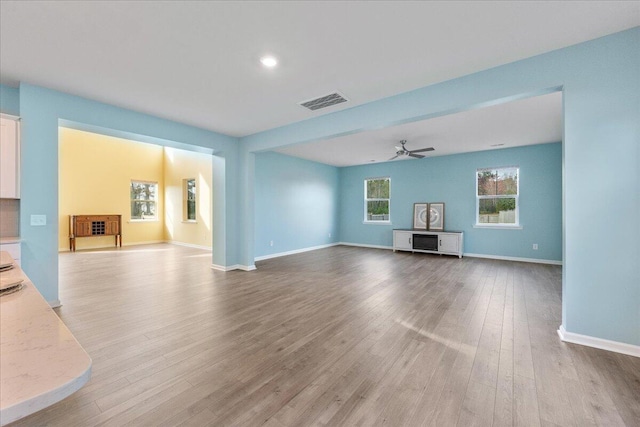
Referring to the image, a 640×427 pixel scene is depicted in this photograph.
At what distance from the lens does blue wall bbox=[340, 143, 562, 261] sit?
6.05 meters

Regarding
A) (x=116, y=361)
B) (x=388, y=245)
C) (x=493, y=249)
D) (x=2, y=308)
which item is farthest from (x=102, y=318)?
(x=493, y=249)

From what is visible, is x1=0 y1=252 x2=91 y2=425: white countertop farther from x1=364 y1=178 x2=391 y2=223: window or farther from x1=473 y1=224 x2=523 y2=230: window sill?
x1=364 y1=178 x2=391 y2=223: window

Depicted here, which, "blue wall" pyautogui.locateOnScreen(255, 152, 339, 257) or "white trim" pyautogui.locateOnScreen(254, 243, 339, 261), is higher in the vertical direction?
"blue wall" pyautogui.locateOnScreen(255, 152, 339, 257)

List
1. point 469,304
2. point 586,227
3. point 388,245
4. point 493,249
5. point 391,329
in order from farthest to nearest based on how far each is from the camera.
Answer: point 388,245 → point 493,249 → point 469,304 → point 391,329 → point 586,227

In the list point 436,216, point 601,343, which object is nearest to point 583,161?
point 601,343

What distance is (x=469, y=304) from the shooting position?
3516 mm

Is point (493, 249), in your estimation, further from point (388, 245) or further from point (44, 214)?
point (44, 214)

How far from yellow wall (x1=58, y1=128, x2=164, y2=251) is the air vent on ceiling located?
25.6 feet

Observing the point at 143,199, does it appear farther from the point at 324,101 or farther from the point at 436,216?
the point at 436,216

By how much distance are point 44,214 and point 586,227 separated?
18.7 ft

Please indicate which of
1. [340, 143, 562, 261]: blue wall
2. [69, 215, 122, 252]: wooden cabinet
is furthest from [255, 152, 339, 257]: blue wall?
[69, 215, 122, 252]: wooden cabinet

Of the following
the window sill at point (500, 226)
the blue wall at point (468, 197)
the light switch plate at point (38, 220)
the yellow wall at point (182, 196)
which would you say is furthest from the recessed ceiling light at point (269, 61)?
the window sill at point (500, 226)

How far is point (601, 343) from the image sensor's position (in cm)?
237

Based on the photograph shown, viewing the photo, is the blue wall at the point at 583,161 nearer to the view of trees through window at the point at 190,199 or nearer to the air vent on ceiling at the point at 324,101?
the air vent on ceiling at the point at 324,101
